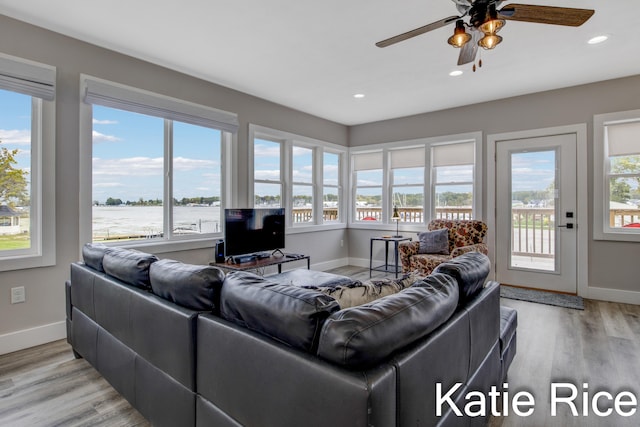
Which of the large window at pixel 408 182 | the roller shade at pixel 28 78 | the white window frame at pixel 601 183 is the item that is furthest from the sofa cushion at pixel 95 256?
the white window frame at pixel 601 183

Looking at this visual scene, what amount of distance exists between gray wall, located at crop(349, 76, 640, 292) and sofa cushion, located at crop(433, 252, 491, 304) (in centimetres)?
331

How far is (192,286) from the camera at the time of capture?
144 cm

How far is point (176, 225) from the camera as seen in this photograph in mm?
3768

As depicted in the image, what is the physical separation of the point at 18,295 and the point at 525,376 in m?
3.81

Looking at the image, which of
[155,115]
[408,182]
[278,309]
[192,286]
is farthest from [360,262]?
[278,309]

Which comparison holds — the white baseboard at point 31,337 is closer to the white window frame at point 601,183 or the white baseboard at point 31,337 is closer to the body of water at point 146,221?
the body of water at point 146,221

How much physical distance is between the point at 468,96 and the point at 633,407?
3712mm

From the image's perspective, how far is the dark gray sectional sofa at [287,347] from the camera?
0.93 meters

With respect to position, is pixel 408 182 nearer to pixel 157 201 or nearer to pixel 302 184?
pixel 302 184

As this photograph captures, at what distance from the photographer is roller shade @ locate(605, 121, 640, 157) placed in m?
3.88

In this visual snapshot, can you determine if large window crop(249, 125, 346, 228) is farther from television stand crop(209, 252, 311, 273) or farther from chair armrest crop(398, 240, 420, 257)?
chair armrest crop(398, 240, 420, 257)

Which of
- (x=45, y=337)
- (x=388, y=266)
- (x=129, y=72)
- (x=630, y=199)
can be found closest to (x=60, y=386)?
(x=45, y=337)

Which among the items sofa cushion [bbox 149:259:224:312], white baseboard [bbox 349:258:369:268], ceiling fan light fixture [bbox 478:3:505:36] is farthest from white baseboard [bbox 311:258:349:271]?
ceiling fan light fixture [bbox 478:3:505:36]

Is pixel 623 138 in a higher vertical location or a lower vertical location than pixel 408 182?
higher
